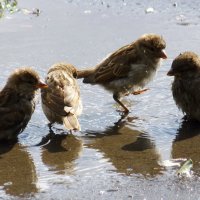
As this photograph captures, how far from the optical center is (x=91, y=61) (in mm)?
8664

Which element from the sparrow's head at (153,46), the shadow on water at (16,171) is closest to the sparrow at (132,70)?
the sparrow's head at (153,46)

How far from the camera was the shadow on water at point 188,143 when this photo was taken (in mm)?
6069

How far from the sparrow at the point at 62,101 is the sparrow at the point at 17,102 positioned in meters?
0.15

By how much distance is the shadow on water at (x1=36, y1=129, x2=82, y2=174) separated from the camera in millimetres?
5883

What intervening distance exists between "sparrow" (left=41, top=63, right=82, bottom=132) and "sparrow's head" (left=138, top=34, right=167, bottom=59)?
3.35 ft

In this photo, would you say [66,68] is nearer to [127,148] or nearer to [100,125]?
[100,125]

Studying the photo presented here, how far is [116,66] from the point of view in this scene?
7945mm

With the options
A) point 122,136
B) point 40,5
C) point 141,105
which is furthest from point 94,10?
point 122,136

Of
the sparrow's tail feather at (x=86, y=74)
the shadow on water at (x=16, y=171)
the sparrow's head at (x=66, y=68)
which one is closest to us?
the shadow on water at (x=16, y=171)

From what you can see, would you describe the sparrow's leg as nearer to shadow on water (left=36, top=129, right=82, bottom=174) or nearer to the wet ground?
the wet ground

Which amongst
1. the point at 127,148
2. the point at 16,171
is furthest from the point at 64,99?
the point at 16,171

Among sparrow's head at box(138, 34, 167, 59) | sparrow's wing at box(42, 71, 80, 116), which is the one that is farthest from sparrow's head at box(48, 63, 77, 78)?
sparrow's head at box(138, 34, 167, 59)

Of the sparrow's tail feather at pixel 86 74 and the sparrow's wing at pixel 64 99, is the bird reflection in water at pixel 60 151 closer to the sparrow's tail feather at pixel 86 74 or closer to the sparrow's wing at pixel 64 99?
the sparrow's wing at pixel 64 99

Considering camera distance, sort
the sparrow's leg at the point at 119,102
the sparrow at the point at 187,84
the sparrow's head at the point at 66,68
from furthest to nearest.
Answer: the sparrow's head at the point at 66,68
the sparrow's leg at the point at 119,102
the sparrow at the point at 187,84
